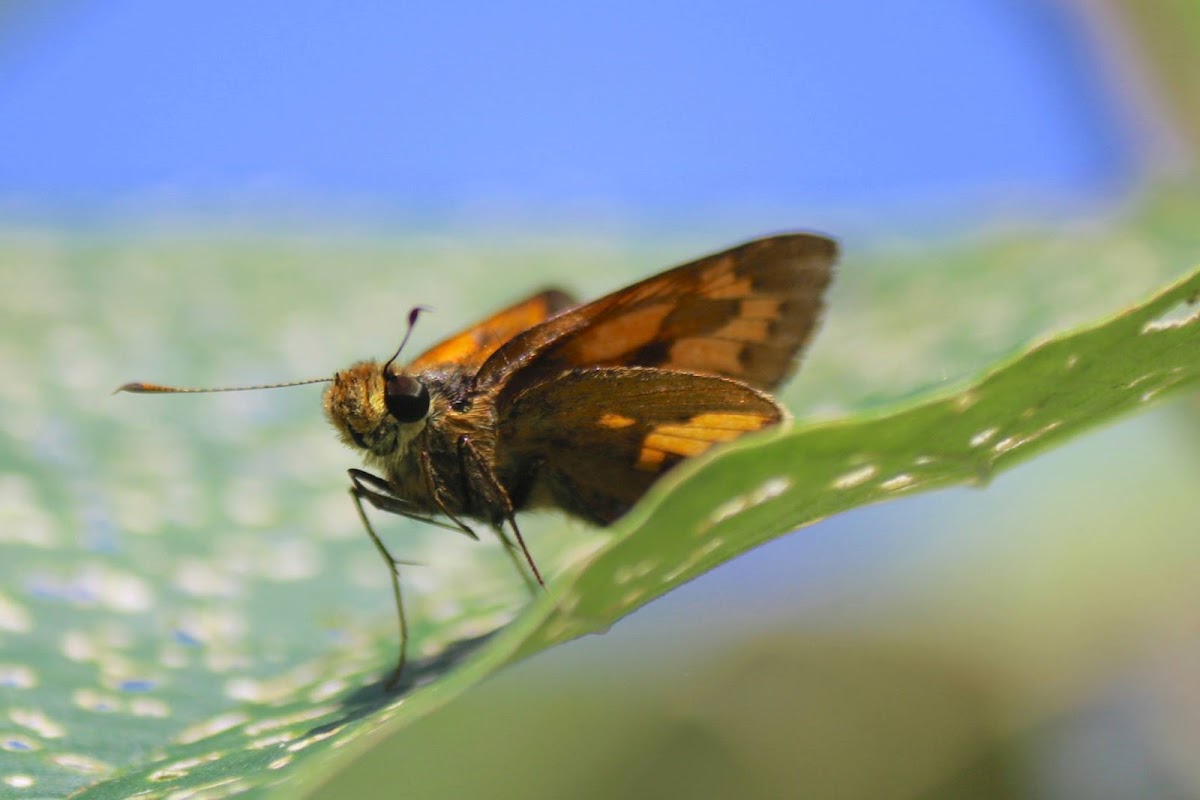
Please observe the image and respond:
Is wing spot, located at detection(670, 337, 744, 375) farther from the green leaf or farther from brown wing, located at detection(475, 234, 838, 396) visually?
the green leaf

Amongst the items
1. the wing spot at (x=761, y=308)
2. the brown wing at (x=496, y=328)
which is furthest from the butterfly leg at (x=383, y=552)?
the wing spot at (x=761, y=308)

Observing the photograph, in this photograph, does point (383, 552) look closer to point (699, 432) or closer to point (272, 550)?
point (272, 550)

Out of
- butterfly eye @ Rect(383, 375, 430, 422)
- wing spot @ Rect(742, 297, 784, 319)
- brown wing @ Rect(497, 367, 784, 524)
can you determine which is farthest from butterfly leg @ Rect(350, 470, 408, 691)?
wing spot @ Rect(742, 297, 784, 319)

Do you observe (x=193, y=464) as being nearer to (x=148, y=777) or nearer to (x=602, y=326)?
(x=602, y=326)

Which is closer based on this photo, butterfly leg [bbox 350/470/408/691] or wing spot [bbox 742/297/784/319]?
butterfly leg [bbox 350/470/408/691]

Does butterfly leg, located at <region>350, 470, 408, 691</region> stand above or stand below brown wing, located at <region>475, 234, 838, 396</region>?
below

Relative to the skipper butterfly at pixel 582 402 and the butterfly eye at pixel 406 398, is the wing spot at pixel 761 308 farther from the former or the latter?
the butterfly eye at pixel 406 398

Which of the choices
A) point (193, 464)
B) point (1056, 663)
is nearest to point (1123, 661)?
point (1056, 663)
